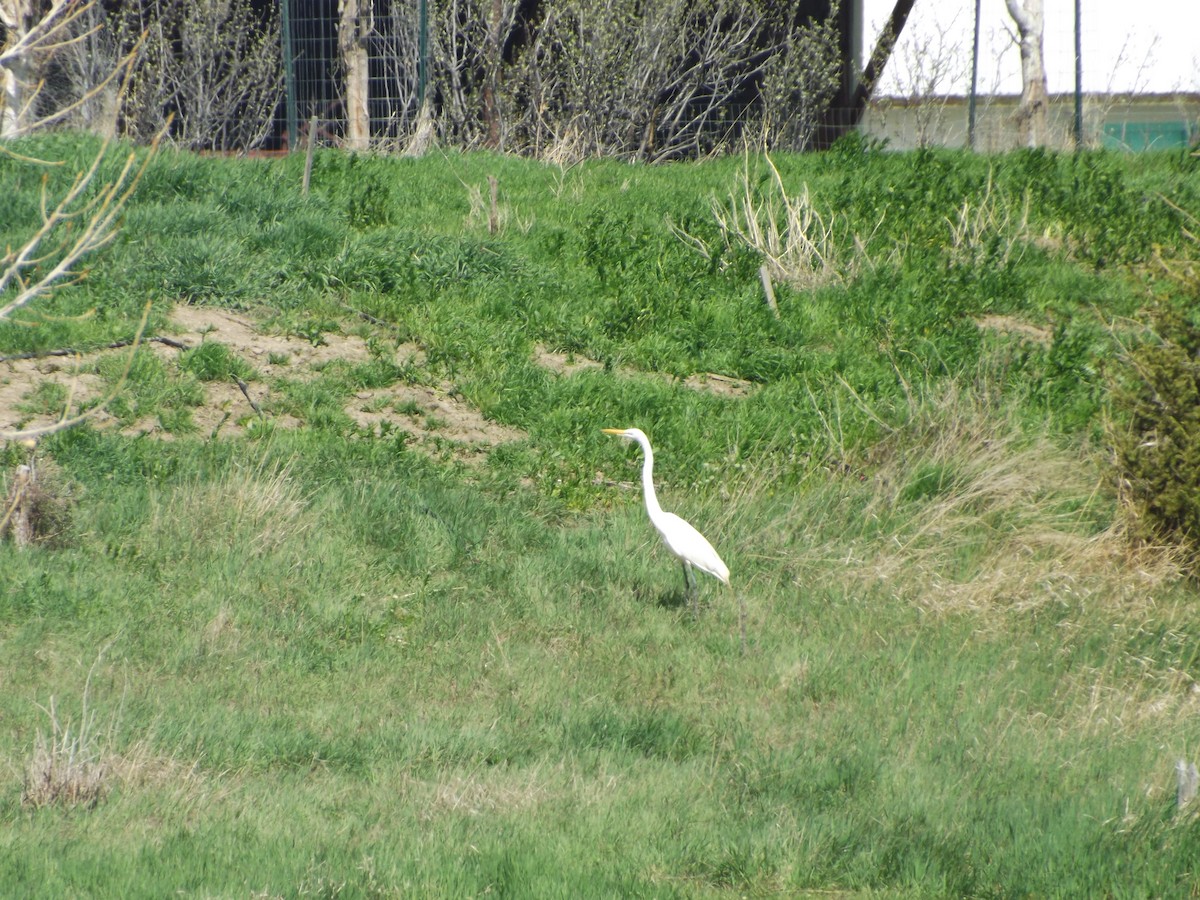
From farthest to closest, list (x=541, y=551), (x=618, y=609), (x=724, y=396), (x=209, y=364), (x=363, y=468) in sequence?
1. (x=724, y=396)
2. (x=209, y=364)
3. (x=363, y=468)
4. (x=541, y=551)
5. (x=618, y=609)

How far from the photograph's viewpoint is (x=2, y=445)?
28.8ft

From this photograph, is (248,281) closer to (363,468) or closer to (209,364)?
(209,364)

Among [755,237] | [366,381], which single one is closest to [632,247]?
[755,237]

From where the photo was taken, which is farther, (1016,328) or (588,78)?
(588,78)

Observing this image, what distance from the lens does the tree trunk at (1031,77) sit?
17422mm

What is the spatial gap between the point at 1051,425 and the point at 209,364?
620cm

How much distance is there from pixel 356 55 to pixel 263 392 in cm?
816

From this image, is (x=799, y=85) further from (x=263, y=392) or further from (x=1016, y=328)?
(x=263, y=392)

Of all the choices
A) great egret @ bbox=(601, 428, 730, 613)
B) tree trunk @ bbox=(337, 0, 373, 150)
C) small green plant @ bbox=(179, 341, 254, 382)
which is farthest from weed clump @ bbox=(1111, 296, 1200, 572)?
tree trunk @ bbox=(337, 0, 373, 150)

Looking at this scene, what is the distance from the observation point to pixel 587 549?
28.3ft

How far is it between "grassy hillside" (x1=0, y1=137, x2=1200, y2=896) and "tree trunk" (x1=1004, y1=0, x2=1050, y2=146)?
2.81 metres

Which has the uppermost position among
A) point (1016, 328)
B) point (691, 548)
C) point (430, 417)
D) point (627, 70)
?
point (627, 70)

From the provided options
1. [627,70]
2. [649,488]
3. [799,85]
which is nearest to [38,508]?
[649,488]

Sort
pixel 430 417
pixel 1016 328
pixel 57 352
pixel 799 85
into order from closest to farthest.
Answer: pixel 57 352, pixel 430 417, pixel 1016 328, pixel 799 85
